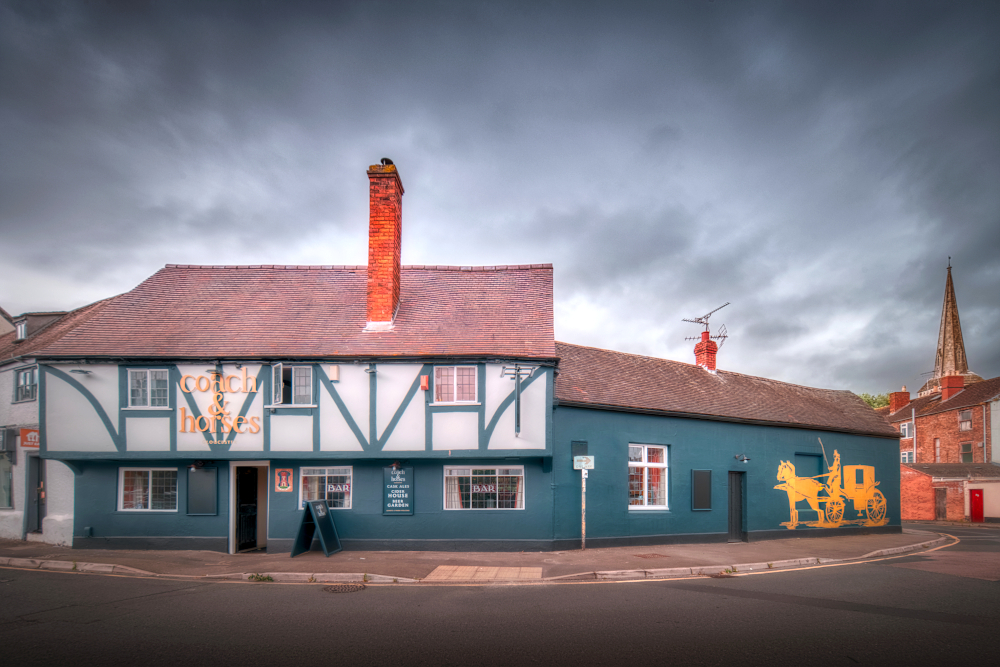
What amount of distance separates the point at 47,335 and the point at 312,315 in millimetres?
10072

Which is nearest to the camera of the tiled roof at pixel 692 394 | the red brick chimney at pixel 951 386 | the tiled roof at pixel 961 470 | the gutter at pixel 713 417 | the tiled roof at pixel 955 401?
the gutter at pixel 713 417

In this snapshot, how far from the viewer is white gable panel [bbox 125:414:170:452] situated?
14.3 meters

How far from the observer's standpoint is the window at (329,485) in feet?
48.3

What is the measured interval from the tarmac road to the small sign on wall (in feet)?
12.6

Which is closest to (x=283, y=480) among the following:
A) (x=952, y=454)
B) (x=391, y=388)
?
(x=391, y=388)

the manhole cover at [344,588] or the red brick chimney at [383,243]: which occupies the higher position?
the red brick chimney at [383,243]

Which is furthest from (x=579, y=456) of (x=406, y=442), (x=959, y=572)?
(x=959, y=572)

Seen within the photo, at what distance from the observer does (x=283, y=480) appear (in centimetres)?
1464

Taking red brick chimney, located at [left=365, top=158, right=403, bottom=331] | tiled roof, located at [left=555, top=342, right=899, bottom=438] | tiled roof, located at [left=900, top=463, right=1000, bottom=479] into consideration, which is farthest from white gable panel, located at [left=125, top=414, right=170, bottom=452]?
tiled roof, located at [left=900, top=463, right=1000, bottom=479]

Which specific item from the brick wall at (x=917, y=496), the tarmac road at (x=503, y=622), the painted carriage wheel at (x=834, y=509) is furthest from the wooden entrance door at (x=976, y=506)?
the tarmac road at (x=503, y=622)

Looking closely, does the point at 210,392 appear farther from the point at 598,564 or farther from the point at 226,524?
the point at 598,564

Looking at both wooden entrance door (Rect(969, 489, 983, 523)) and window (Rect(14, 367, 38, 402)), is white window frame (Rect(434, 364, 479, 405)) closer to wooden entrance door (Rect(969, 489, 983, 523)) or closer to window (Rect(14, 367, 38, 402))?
window (Rect(14, 367, 38, 402))

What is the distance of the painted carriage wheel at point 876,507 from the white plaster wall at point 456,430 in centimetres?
1659

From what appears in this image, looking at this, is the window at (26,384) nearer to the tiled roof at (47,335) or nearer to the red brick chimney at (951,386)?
the tiled roof at (47,335)
